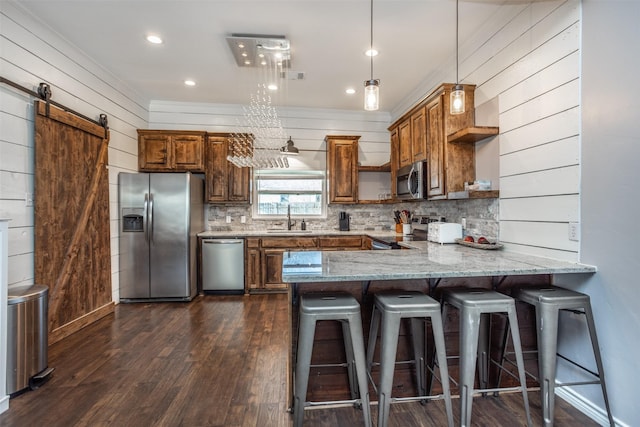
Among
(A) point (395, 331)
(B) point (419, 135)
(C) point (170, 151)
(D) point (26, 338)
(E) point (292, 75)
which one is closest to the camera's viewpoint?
(A) point (395, 331)

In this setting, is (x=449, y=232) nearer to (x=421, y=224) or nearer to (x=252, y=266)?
(x=421, y=224)

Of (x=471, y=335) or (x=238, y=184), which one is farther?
(x=238, y=184)

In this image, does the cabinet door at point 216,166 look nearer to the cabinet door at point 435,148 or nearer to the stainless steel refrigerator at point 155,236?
the stainless steel refrigerator at point 155,236

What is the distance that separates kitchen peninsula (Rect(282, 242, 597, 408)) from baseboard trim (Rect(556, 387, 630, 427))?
1.25ft

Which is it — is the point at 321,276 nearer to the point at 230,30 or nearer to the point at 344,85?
the point at 230,30

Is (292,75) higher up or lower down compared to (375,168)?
higher up

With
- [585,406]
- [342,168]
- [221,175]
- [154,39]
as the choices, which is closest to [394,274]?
[585,406]

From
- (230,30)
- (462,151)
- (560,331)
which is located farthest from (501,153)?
(230,30)

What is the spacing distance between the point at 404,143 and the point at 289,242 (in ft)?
6.93

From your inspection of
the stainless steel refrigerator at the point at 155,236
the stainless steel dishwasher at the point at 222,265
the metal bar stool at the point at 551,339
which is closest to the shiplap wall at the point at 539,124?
the metal bar stool at the point at 551,339

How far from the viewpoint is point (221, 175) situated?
472 centimetres

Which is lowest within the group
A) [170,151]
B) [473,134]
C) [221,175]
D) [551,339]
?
[551,339]

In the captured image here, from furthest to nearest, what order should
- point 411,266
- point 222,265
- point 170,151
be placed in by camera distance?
1. point 170,151
2. point 222,265
3. point 411,266

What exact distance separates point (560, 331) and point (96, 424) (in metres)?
2.98
